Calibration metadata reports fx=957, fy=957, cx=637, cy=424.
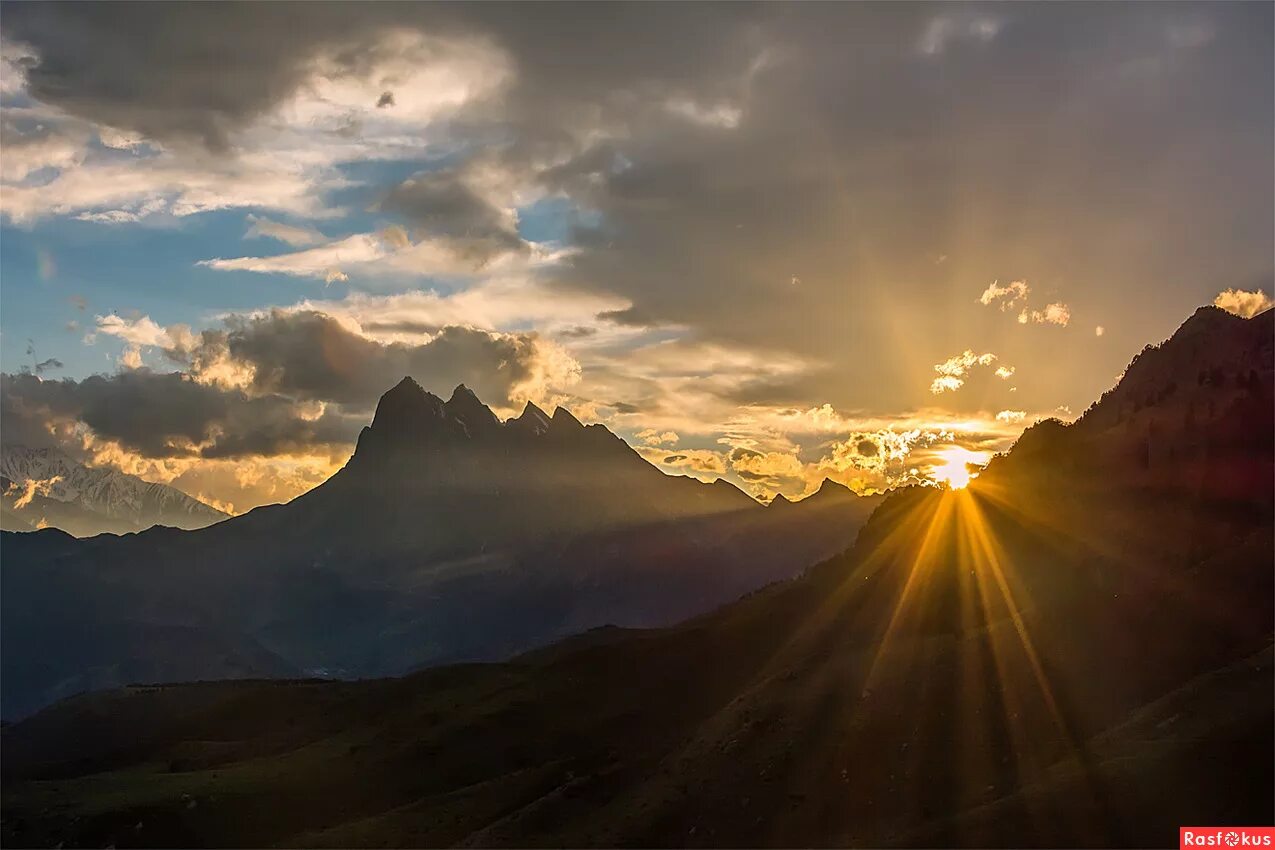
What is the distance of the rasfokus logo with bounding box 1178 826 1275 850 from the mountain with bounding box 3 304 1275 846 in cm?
67

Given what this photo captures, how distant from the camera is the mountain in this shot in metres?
58.2

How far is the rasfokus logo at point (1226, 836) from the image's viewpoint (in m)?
44.4

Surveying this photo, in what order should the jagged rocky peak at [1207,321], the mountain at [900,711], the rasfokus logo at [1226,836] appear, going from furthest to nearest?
the jagged rocky peak at [1207,321] → the mountain at [900,711] → the rasfokus logo at [1226,836]

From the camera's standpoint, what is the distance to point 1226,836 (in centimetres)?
4516

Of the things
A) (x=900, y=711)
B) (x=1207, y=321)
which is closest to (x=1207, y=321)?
(x=1207, y=321)

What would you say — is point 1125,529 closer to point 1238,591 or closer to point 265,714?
point 1238,591

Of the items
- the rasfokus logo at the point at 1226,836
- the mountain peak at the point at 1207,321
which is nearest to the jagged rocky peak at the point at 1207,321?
the mountain peak at the point at 1207,321

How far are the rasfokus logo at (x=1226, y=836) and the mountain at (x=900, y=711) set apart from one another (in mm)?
669

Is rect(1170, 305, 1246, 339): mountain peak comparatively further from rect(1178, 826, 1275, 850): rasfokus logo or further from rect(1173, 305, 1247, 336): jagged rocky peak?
rect(1178, 826, 1275, 850): rasfokus logo

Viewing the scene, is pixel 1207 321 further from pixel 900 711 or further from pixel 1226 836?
pixel 1226 836

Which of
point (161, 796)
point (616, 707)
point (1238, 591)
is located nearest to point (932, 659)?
point (1238, 591)

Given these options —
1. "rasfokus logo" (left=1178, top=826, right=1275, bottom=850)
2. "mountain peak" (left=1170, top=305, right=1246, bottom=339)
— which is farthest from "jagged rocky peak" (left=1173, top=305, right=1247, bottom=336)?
"rasfokus logo" (left=1178, top=826, right=1275, bottom=850)

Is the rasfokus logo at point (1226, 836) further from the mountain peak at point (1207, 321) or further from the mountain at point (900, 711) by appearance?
the mountain peak at point (1207, 321)

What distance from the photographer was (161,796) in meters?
106
